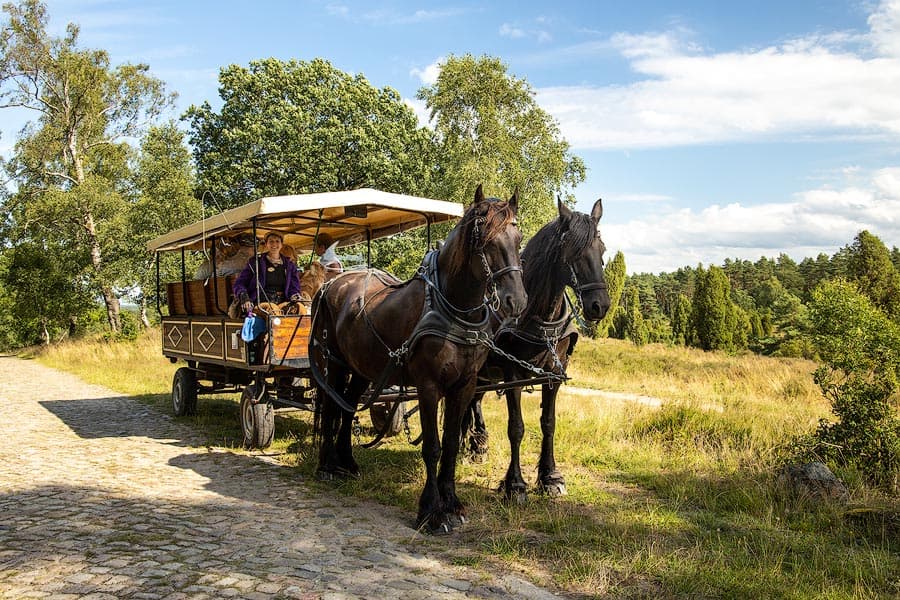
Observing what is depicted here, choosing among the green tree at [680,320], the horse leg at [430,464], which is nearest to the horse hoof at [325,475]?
the horse leg at [430,464]

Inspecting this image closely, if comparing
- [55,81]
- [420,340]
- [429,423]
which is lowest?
[429,423]

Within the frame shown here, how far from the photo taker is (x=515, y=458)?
5.80m

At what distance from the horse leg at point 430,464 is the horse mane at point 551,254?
123cm

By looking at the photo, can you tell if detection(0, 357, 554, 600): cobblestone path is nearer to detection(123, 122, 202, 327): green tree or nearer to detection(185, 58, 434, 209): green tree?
detection(185, 58, 434, 209): green tree

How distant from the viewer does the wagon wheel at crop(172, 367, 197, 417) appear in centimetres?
1038

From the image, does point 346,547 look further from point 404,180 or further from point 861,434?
point 404,180

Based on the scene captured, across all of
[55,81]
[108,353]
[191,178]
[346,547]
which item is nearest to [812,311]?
[346,547]

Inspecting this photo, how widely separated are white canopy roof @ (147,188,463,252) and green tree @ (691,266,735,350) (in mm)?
27029

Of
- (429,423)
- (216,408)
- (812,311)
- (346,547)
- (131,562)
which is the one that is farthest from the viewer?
(216,408)

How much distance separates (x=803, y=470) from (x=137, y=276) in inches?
1070

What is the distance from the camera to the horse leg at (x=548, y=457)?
6.00 metres

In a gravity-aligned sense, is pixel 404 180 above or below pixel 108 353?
above

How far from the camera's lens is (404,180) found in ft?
88.5

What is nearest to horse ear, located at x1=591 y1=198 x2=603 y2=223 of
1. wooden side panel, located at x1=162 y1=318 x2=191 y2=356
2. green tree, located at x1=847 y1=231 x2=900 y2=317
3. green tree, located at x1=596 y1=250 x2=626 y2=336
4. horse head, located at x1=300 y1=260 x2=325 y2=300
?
horse head, located at x1=300 y1=260 x2=325 y2=300
